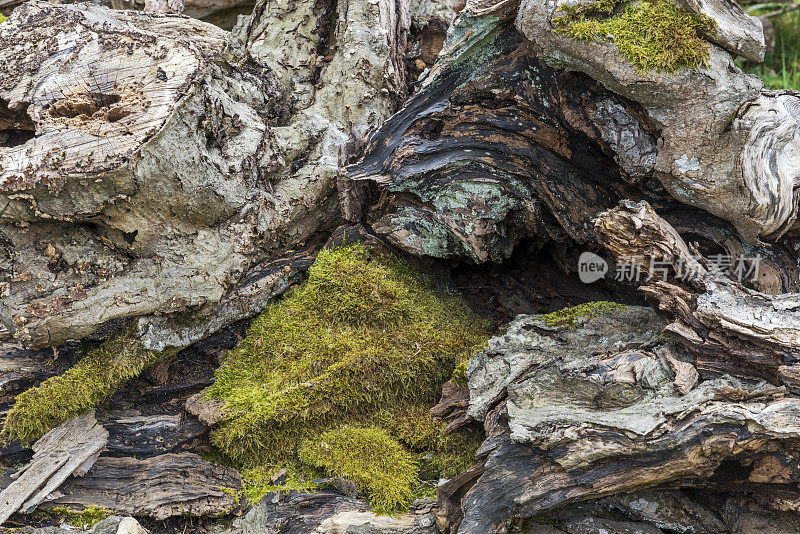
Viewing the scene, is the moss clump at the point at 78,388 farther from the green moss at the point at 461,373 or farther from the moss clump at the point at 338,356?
the green moss at the point at 461,373

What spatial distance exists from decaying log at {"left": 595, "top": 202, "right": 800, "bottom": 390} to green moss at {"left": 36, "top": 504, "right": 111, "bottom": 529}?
135 inches

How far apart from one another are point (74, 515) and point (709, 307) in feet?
12.5

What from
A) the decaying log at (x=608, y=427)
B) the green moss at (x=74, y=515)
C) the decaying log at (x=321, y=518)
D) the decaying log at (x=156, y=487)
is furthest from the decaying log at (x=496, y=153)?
the green moss at (x=74, y=515)

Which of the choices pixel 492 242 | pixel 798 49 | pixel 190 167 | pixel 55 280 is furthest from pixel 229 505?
pixel 798 49

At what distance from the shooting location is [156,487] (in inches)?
131

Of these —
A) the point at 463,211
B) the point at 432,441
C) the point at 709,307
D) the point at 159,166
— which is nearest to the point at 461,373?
the point at 432,441

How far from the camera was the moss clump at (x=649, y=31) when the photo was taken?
310 cm

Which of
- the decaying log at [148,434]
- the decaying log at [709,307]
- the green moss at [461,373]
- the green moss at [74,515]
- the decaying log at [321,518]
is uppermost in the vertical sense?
the decaying log at [709,307]

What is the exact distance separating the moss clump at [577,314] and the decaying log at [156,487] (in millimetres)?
2271

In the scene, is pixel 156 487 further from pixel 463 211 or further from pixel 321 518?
pixel 463 211

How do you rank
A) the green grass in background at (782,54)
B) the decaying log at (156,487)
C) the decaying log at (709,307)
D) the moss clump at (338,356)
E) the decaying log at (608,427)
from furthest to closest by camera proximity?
the green grass in background at (782,54)
the moss clump at (338,356)
the decaying log at (156,487)
the decaying log at (709,307)
the decaying log at (608,427)

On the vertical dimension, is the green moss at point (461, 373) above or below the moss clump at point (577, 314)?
below

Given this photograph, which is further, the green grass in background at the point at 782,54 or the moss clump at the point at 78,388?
the green grass in background at the point at 782,54

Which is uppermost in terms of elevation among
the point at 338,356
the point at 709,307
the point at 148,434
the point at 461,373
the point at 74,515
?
the point at 709,307
